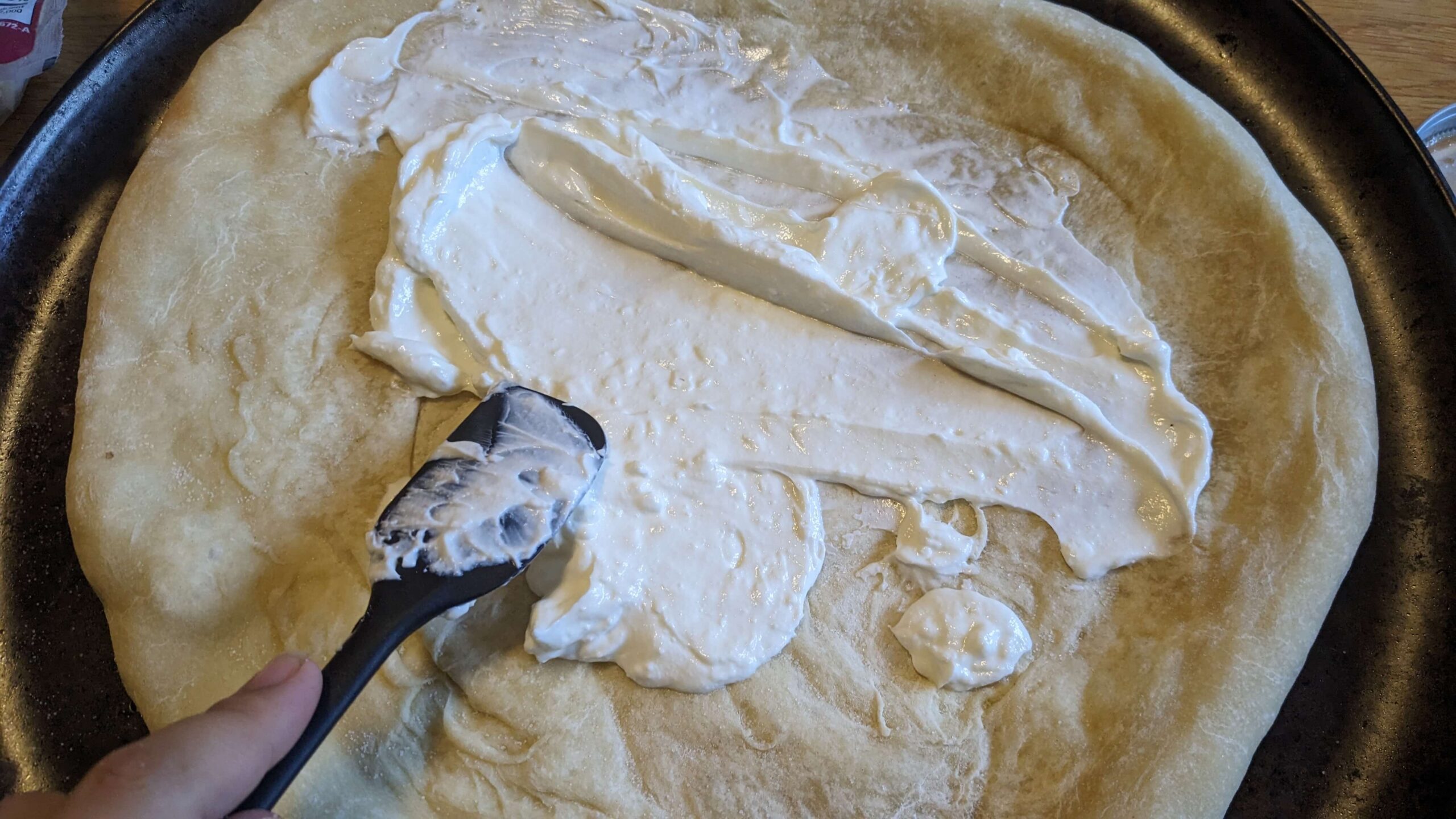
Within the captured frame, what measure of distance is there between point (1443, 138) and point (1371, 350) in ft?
2.37

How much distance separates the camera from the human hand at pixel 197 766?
0.65 meters

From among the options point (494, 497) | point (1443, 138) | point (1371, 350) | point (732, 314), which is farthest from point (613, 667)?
point (1443, 138)

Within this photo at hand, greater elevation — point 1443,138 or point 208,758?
point 1443,138

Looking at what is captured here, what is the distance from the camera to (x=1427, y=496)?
44.1 inches

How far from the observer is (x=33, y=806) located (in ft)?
2.24

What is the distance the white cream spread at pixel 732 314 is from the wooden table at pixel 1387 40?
63 centimetres

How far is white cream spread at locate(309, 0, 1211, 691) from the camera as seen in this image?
1.06 metres

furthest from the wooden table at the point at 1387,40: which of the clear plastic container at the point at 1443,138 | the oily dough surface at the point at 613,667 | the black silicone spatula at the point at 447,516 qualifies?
the black silicone spatula at the point at 447,516

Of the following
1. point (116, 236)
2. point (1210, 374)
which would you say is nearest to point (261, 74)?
point (116, 236)

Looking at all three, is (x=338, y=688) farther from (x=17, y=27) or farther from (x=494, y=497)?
(x=17, y=27)

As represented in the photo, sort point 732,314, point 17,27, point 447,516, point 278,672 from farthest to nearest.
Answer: point 17,27 → point 732,314 → point 447,516 → point 278,672

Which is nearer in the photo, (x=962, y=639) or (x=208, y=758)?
(x=208, y=758)

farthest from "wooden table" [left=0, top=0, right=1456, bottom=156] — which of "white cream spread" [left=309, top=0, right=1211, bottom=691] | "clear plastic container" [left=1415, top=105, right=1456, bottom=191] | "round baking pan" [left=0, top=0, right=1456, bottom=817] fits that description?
"white cream spread" [left=309, top=0, right=1211, bottom=691]

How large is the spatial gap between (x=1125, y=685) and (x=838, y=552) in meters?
0.40
